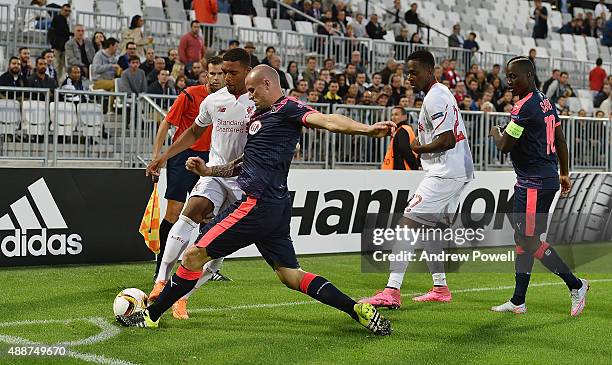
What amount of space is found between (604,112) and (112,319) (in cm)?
1634

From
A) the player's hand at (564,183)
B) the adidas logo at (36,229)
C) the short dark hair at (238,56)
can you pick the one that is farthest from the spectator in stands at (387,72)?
the short dark hair at (238,56)

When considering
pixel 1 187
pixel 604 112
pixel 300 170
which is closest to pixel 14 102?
pixel 1 187

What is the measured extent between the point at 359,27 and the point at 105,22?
A: 6644mm

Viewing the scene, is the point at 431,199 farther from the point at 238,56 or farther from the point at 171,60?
the point at 171,60

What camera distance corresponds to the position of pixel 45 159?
12.6 m

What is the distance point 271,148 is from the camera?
270 inches

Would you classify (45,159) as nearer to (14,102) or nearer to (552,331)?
(14,102)

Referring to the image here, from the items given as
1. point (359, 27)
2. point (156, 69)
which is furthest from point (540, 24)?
point (156, 69)

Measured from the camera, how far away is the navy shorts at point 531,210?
8.48m

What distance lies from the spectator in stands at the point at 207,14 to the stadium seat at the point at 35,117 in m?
7.16

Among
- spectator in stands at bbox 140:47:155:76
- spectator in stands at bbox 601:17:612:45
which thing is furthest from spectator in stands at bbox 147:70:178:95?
spectator in stands at bbox 601:17:612:45

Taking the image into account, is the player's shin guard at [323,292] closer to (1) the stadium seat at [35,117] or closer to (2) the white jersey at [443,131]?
(2) the white jersey at [443,131]

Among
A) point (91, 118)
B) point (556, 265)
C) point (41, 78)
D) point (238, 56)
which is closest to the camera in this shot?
point (238, 56)

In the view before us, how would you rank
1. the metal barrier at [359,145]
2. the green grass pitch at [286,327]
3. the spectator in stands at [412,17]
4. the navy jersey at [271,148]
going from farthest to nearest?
the spectator in stands at [412,17] < the metal barrier at [359,145] < the navy jersey at [271,148] < the green grass pitch at [286,327]
